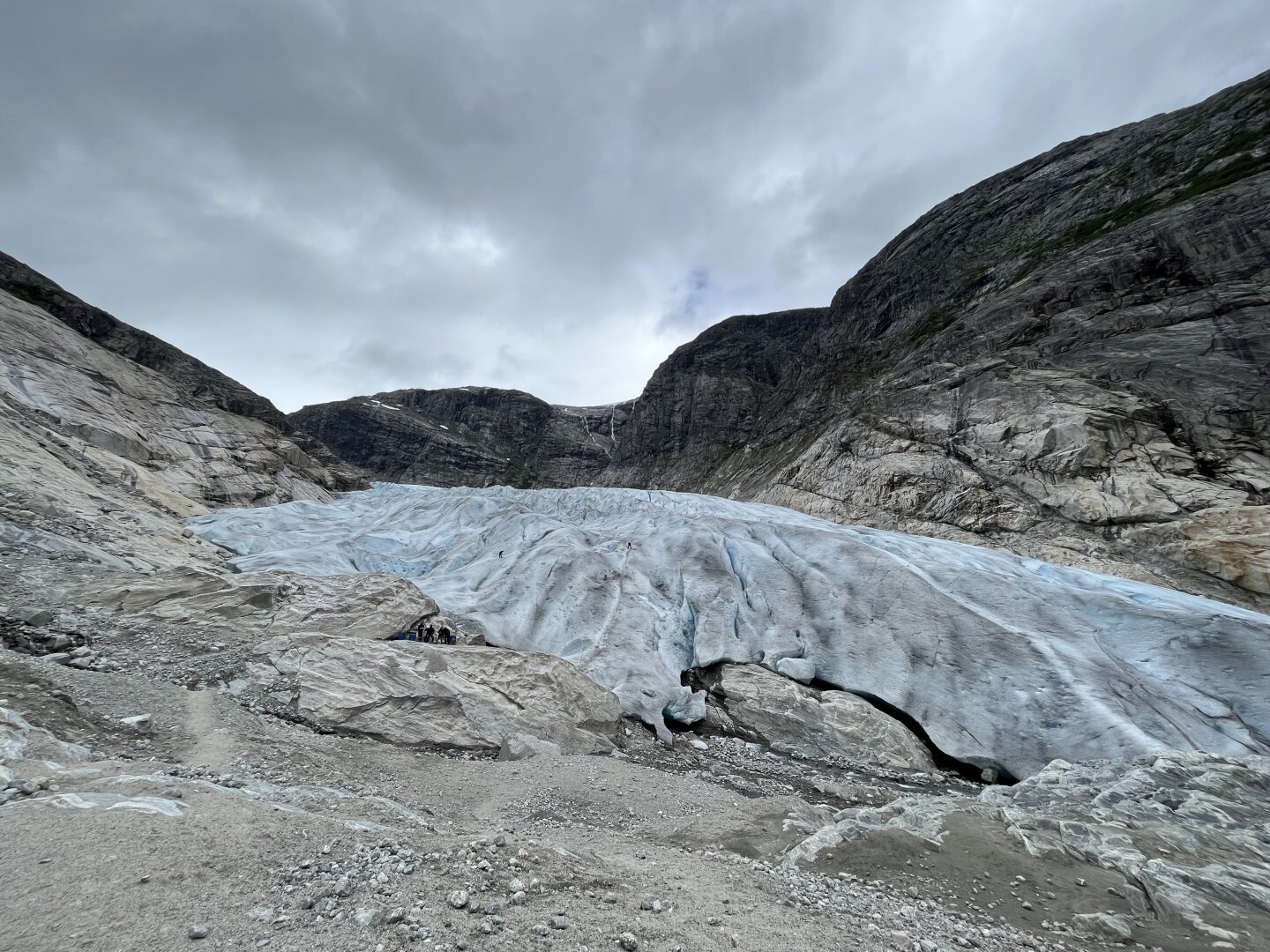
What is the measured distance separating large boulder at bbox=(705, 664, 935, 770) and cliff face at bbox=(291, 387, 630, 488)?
9274cm

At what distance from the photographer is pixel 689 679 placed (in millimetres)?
13516

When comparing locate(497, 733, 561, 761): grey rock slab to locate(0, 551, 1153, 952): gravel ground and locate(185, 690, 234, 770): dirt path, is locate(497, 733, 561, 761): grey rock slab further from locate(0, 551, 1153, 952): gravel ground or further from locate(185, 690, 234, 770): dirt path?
locate(185, 690, 234, 770): dirt path

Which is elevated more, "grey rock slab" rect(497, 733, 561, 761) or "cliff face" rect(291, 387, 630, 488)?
"cliff face" rect(291, 387, 630, 488)

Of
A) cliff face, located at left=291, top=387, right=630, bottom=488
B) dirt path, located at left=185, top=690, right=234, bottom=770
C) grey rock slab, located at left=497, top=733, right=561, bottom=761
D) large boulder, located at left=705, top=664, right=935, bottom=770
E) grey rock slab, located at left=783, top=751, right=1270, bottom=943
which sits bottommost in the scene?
grey rock slab, located at left=497, top=733, right=561, bottom=761

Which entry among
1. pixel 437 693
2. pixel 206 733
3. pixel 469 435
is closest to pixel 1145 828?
pixel 437 693

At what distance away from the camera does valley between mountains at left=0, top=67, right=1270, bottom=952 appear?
4.03 metres

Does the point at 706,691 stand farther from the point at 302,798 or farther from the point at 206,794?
the point at 206,794

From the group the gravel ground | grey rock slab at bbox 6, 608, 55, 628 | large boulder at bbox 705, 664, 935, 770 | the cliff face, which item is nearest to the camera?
the gravel ground

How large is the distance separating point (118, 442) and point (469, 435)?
93029 millimetres

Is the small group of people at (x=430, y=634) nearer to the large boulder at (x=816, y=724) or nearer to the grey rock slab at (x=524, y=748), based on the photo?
the grey rock slab at (x=524, y=748)

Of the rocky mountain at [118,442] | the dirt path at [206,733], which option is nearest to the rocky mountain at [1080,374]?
the dirt path at [206,733]

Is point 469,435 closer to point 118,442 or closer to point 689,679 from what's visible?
point 118,442

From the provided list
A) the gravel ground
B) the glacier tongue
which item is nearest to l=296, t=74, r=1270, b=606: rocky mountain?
the glacier tongue

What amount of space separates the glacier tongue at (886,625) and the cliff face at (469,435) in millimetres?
→ 84425
